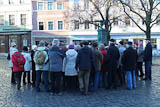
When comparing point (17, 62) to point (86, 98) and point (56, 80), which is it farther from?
point (86, 98)

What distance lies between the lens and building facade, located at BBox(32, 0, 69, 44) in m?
38.2

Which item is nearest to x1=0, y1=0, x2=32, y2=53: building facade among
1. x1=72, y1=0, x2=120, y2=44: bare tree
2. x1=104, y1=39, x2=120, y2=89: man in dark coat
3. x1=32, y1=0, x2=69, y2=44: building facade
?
x1=32, y1=0, x2=69, y2=44: building facade

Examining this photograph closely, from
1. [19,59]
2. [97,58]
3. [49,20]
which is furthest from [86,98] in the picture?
[49,20]

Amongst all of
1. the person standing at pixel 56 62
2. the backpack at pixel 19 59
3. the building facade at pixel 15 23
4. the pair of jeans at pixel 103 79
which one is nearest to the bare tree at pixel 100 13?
the building facade at pixel 15 23

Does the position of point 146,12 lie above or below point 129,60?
above

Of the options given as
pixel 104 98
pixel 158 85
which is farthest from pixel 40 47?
pixel 158 85

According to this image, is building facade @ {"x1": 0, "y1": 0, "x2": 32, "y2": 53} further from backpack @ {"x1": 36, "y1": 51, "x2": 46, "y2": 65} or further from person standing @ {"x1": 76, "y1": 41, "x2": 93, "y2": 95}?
person standing @ {"x1": 76, "y1": 41, "x2": 93, "y2": 95}

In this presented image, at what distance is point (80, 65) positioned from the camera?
8109mm

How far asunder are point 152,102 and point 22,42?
34741 millimetres

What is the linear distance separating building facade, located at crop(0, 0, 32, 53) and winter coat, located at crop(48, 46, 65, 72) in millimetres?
31342

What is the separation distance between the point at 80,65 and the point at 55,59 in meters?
0.98

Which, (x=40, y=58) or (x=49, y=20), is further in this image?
(x=49, y=20)

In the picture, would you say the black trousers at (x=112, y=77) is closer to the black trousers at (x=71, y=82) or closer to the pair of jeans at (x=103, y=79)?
the pair of jeans at (x=103, y=79)

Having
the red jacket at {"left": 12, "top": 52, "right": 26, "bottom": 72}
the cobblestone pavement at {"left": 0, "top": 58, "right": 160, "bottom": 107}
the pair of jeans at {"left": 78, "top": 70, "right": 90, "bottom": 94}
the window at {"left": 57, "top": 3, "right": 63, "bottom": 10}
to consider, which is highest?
the window at {"left": 57, "top": 3, "right": 63, "bottom": 10}
